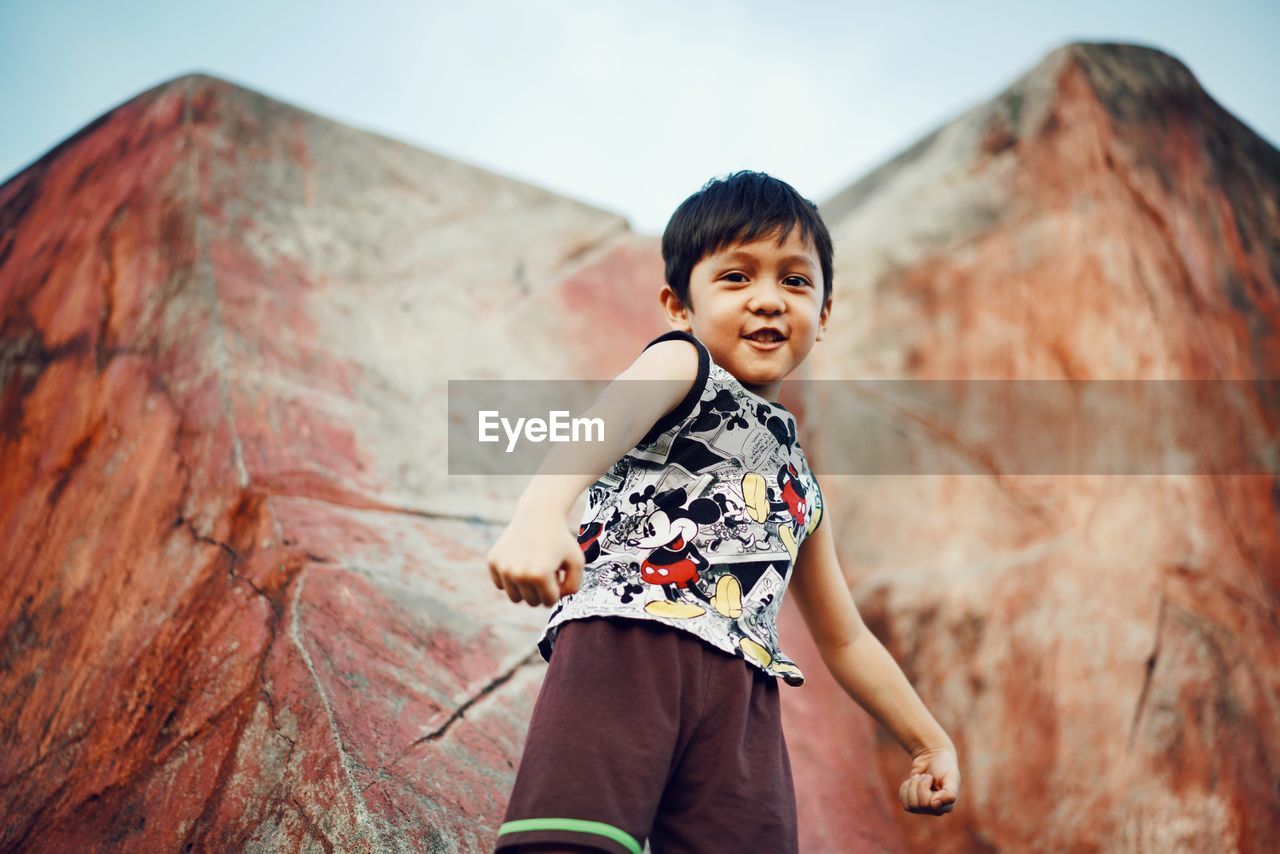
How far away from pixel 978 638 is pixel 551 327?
1.63 meters

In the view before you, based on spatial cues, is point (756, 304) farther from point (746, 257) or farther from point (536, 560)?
point (536, 560)

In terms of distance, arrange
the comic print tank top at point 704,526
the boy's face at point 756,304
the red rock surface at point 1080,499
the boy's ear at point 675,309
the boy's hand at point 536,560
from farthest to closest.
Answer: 1. the red rock surface at point 1080,499
2. the boy's ear at point 675,309
3. the boy's face at point 756,304
4. the comic print tank top at point 704,526
5. the boy's hand at point 536,560

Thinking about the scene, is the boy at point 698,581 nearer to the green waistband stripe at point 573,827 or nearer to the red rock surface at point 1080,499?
the green waistband stripe at point 573,827

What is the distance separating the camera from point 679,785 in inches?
44.1

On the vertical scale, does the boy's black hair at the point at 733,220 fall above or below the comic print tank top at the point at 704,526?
above

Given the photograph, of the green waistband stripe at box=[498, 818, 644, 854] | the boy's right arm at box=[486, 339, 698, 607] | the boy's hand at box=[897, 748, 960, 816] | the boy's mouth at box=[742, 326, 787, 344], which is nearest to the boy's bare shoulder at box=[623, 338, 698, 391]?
the boy's right arm at box=[486, 339, 698, 607]

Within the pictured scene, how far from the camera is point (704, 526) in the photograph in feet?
3.95

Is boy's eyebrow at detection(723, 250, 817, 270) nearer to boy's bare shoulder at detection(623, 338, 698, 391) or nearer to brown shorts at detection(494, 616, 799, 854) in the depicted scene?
boy's bare shoulder at detection(623, 338, 698, 391)

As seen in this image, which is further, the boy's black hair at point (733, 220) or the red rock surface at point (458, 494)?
the red rock surface at point (458, 494)

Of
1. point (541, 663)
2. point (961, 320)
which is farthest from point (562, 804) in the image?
point (961, 320)

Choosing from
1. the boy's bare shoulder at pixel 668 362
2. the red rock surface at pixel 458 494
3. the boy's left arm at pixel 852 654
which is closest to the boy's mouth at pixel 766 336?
the boy's bare shoulder at pixel 668 362

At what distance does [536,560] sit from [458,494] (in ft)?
4.88

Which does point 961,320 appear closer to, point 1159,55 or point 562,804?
point 1159,55

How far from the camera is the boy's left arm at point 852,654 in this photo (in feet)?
4.65
